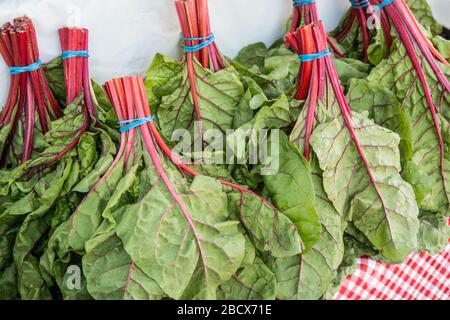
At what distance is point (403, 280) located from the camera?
1.48 meters

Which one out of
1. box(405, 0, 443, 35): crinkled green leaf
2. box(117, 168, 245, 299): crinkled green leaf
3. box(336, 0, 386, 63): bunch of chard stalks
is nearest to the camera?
box(117, 168, 245, 299): crinkled green leaf

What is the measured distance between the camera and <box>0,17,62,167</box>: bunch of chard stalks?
4.01 ft

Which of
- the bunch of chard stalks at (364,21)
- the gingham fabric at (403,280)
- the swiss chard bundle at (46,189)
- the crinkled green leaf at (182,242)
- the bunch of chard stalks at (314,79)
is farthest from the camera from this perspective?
the bunch of chard stalks at (364,21)

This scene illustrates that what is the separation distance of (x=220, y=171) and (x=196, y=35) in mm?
372

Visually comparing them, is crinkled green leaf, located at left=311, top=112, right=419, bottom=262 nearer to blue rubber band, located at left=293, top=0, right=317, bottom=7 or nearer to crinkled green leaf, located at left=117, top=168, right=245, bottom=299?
crinkled green leaf, located at left=117, top=168, right=245, bottom=299

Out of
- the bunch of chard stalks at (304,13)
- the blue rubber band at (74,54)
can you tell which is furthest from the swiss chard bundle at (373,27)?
the blue rubber band at (74,54)

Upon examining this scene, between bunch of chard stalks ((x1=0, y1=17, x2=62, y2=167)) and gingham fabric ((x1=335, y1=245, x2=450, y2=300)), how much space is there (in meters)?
0.88

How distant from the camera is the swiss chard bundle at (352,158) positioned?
1.20m

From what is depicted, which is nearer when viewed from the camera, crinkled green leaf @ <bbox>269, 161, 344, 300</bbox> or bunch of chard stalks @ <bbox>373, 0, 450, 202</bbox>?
crinkled green leaf @ <bbox>269, 161, 344, 300</bbox>

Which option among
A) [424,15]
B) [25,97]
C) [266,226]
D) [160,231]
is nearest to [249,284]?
[266,226]

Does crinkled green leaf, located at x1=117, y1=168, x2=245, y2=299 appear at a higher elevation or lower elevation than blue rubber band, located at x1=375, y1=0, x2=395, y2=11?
lower

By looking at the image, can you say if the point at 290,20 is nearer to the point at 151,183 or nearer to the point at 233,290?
the point at 151,183

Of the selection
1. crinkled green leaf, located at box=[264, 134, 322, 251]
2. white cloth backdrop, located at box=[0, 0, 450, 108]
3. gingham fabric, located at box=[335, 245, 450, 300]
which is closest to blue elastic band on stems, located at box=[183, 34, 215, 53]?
white cloth backdrop, located at box=[0, 0, 450, 108]

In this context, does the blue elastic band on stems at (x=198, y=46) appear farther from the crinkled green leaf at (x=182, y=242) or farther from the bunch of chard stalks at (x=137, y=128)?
the crinkled green leaf at (x=182, y=242)
